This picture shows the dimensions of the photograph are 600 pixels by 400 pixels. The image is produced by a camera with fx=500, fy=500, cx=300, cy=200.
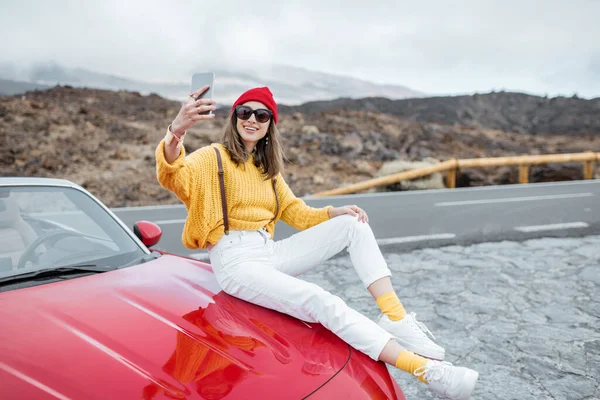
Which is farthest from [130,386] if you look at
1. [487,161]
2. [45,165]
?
[45,165]

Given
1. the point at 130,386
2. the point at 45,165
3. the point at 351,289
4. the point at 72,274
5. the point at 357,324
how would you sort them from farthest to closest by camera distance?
the point at 45,165 → the point at 351,289 → the point at 72,274 → the point at 357,324 → the point at 130,386

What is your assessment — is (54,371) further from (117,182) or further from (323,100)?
(323,100)

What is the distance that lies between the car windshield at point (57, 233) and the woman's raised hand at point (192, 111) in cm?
77

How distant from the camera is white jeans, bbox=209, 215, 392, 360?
2.34 meters

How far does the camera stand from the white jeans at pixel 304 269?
2.34m

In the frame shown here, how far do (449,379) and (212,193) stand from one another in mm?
1568

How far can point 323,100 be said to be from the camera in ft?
146

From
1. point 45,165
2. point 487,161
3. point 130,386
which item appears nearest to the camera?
point 130,386

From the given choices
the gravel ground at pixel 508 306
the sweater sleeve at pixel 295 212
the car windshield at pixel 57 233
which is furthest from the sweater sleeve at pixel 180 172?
the gravel ground at pixel 508 306

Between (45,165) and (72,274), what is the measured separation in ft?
51.3

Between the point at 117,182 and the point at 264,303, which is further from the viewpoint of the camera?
the point at 117,182

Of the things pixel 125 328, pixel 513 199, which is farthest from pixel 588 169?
pixel 125 328

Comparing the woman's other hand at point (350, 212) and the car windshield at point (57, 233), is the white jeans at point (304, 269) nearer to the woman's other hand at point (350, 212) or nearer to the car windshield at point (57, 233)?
the woman's other hand at point (350, 212)

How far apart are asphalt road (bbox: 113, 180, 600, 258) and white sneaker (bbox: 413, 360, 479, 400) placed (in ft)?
13.2
